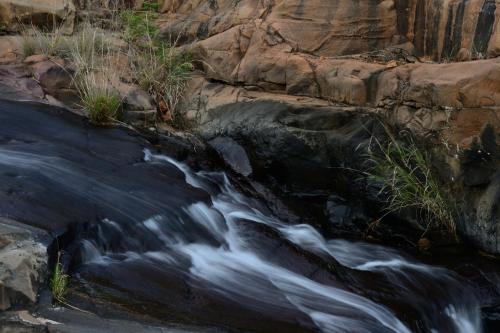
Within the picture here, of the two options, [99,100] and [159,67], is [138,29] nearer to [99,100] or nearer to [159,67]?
[159,67]

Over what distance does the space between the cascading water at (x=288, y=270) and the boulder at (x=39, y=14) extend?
13.5 ft

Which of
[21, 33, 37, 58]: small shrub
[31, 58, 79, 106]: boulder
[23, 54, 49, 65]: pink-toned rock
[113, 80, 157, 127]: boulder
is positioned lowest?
[113, 80, 157, 127]: boulder

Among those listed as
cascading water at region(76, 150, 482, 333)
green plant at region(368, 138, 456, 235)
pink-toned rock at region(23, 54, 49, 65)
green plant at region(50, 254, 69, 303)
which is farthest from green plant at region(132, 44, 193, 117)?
green plant at region(50, 254, 69, 303)

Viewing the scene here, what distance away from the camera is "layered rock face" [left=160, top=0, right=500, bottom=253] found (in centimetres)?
532

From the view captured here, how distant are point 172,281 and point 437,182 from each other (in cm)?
274

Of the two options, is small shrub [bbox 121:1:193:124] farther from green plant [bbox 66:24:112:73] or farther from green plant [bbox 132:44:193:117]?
green plant [bbox 66:24:112:73]

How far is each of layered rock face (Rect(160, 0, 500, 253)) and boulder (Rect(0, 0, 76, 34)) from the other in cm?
175

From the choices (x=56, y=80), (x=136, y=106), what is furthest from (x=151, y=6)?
(x=136, y=106)

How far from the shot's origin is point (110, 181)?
5008 millimetres

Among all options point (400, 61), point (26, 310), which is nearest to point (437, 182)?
point (400, 61)

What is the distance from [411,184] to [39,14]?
211 inches

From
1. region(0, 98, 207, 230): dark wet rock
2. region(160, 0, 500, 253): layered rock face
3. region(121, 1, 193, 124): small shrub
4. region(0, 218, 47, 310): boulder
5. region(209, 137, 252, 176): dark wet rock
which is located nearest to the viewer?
region(0, 218, 47, 310): boulder

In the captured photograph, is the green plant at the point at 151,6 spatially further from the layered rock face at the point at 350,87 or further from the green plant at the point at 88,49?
the green plant at the point at 88,49

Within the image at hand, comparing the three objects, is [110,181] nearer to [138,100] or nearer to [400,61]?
[138,100]
